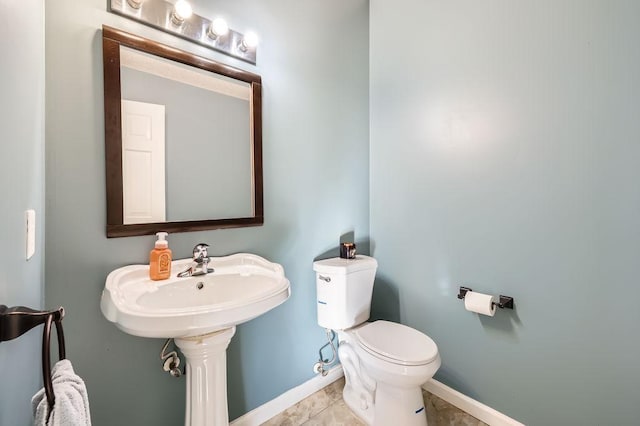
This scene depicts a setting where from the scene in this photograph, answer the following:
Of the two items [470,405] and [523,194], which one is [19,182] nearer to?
[523,194]

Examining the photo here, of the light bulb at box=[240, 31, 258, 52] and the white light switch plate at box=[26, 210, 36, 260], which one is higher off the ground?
the light bulb at box=[240, 31, 258, 52]

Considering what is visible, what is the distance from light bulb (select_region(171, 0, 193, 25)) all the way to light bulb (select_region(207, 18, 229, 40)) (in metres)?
A: 0.10

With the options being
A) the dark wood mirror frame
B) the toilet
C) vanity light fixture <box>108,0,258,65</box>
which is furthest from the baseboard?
vanity light fixture <box>108,0,258,65</box>

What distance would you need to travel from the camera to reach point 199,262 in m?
1.16

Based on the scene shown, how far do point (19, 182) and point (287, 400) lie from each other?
1.54 m

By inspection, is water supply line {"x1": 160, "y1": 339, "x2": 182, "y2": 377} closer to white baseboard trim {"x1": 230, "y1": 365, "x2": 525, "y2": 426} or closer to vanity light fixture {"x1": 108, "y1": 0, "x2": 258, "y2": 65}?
white baseboard trim {"x1": 230, "y1": 365, "x2": 525, "y2": 426}

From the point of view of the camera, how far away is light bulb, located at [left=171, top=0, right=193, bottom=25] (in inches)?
43.9

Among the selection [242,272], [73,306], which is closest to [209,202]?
[242,272]

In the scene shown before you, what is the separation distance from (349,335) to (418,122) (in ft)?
4.44

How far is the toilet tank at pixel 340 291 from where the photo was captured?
1.55 m

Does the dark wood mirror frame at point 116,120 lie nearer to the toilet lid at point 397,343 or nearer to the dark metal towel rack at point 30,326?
the dark metal towel rack at point 30,326

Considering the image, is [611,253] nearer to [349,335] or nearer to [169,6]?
[349,335]

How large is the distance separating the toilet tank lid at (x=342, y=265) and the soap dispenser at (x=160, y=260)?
0.78 metres

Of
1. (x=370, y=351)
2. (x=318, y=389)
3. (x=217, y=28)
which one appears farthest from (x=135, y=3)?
(x=318, y=389)
